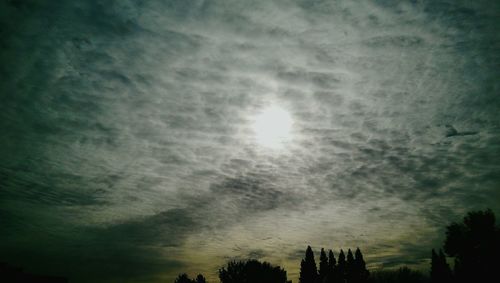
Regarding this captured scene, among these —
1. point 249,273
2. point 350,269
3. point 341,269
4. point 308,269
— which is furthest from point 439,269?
point 249,273

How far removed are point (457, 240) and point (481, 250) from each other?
569cm

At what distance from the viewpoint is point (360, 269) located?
71.9 m

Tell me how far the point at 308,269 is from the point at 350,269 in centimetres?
1114

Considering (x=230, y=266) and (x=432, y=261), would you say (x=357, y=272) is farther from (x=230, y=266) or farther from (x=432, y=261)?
(x=230, y=266)

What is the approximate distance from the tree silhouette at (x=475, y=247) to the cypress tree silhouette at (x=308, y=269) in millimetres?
33255

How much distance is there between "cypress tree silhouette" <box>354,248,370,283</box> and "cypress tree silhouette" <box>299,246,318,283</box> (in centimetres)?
1081

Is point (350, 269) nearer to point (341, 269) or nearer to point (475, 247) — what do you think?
point (341, 269)

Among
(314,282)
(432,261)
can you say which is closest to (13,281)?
(314,282)

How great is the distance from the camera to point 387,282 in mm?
104625

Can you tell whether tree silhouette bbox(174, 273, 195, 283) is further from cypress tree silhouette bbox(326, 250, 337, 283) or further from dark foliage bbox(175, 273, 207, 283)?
cypress tree silhouette bbox(326, 250, 337, 283)

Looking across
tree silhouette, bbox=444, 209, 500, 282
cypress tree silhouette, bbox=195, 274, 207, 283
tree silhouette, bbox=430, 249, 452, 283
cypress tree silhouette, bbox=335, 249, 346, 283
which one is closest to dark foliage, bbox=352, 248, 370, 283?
cypress tree silhouette, bbox=335, 249, 346, 283

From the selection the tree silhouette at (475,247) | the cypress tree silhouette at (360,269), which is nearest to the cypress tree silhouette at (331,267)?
the cypress tree silhouette at (360,269)

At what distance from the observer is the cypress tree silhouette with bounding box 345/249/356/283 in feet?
238

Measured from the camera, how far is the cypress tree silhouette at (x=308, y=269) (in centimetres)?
7600
